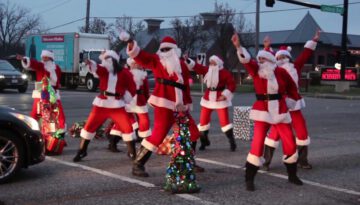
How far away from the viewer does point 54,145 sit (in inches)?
364

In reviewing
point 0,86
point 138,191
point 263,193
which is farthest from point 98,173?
point 0,86

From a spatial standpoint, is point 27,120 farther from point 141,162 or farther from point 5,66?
point 5,66

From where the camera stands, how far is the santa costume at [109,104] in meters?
8.55

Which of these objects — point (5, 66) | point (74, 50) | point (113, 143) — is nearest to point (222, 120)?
point (113, 143)

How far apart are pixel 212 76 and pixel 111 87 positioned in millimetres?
2354

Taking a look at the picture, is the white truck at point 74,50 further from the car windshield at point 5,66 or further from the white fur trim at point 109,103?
the white fur trim at point 109,103

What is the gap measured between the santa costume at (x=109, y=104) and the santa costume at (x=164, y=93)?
1.08 m

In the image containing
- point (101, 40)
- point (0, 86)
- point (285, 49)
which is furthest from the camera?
point (101, 40)

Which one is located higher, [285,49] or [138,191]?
[285,49]

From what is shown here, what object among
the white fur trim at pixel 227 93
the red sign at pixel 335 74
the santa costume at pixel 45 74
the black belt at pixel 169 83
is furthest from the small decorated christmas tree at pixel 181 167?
the red sign at pixel 335 74

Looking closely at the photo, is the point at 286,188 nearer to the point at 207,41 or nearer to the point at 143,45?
the point at 207,41

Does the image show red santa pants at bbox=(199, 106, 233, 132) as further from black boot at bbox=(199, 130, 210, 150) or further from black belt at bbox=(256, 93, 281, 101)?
black belt at bbox=(256, 93, 281, 101)

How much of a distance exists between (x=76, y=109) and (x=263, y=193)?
500 inches

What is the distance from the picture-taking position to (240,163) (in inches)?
353
